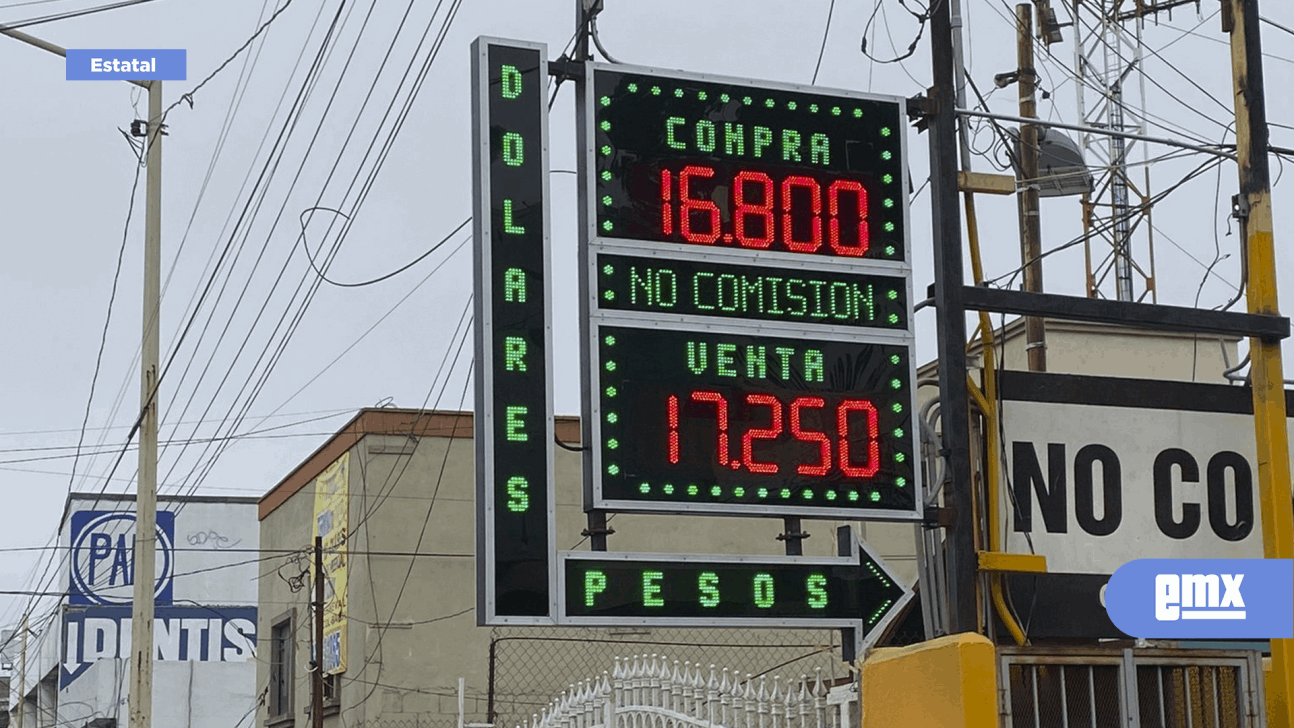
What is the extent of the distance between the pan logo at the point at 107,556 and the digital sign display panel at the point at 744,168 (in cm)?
4633

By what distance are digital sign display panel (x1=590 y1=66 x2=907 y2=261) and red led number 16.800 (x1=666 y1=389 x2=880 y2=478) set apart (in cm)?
96

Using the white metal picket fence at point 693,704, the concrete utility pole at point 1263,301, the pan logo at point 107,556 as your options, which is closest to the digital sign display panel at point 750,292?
the white metal picket fence at point 693,704

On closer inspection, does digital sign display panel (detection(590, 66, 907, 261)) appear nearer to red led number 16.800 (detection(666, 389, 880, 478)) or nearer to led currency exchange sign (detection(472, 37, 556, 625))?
led currency exchange sign (detection(472, 37, 556, 625))

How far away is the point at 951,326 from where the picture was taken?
37.6 feet

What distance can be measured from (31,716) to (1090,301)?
60881 millimetres

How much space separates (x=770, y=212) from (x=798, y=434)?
1.39 meters

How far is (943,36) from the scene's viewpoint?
11906mm

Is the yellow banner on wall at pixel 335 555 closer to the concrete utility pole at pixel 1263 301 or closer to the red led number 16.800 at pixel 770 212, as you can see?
the red led number 16.800 at pixel 770 212

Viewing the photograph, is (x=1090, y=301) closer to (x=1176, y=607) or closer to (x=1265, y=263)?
(x=1265, y=263)

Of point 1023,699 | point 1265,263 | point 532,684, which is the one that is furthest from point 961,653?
point 532,684

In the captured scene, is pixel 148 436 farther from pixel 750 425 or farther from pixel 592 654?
pixel 750 425

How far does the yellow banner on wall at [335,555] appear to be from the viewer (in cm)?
2564

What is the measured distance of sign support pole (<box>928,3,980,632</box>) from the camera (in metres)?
11.2

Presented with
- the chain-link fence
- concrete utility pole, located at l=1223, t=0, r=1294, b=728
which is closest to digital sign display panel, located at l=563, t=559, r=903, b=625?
concrete utility pole, located at l=1223, t=0, r=1294, b=728
